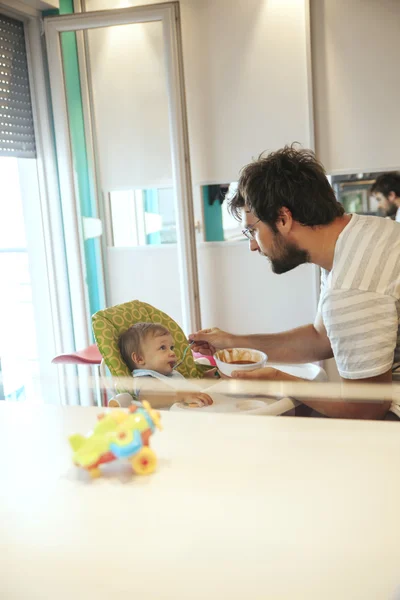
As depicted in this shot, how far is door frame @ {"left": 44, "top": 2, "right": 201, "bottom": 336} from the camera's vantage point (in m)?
3.12

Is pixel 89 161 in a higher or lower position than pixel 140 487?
higher

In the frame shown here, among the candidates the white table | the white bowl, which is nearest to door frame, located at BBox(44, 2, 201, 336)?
the white bowl

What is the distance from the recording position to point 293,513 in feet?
2.71

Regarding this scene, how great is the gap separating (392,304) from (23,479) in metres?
Result: 1.04

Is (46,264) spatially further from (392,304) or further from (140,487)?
(140,487)

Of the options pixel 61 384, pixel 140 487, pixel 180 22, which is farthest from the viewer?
pixel 180 22

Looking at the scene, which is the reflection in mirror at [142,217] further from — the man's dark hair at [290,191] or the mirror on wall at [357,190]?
the man's dark hair at [290,191]

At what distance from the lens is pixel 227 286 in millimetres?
3521

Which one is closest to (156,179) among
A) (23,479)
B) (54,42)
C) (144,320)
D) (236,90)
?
(236,90)

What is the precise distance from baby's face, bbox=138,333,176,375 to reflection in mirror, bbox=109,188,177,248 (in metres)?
1.48

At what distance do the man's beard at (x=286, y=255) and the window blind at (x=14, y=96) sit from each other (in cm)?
186

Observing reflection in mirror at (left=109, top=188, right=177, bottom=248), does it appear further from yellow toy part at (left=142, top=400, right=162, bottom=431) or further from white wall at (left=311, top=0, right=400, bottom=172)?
yellow toy part at (left=142, top=400, right=162, bottom=431)

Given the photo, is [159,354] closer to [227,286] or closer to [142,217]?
[227,286]

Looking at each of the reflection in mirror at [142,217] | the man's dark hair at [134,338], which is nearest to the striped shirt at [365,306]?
the man's dark hair at [134,338]
